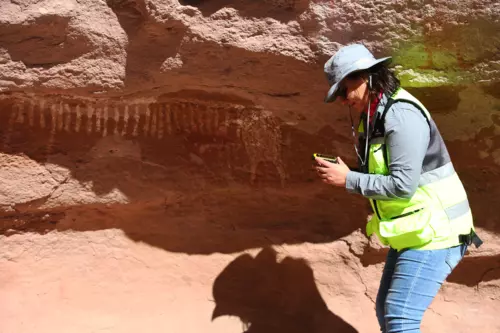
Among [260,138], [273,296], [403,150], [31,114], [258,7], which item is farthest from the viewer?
[273,296]

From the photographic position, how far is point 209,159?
1.95m

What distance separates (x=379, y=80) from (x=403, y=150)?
8.2 inches

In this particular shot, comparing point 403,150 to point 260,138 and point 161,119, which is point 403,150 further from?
point 161,119

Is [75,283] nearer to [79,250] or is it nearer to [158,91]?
[79,250]

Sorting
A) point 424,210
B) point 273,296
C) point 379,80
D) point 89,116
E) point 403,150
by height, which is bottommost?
point 273,296

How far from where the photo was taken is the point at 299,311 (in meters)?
2.07

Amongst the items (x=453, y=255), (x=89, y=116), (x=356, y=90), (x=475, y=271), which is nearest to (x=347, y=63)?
(x=356, y=90)

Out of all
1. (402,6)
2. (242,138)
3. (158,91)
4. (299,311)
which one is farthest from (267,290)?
(402,6)

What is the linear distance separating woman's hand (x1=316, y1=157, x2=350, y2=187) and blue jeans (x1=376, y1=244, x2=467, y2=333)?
262mm

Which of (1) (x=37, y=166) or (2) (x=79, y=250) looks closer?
(1) (x=37, y=166)

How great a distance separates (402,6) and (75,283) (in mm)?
1577

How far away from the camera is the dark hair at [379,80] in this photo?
1290 millimetres

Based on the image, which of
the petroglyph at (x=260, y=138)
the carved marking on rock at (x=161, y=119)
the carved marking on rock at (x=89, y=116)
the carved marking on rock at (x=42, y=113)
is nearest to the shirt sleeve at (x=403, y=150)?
the petroglyph at (x=260, y=138)

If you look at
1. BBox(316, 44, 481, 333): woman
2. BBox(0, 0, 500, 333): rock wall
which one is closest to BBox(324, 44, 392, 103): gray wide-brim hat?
BBox(316, 44, 481, 333): woman
